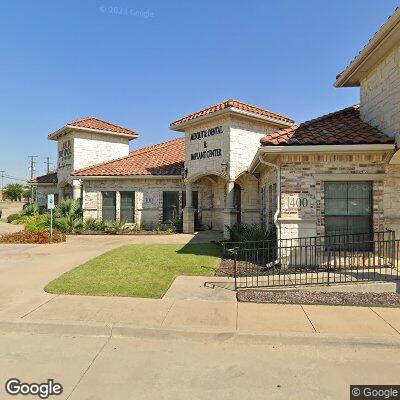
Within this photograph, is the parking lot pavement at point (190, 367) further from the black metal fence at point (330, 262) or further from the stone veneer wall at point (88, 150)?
the stone veneer wall at point (88, 150)

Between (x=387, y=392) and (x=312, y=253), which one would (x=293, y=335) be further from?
(x=312, y=253)

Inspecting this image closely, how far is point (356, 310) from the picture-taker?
6.20 meters

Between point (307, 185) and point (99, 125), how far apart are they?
1719cm

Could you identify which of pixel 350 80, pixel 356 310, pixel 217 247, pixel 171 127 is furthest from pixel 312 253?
pixel 171 127

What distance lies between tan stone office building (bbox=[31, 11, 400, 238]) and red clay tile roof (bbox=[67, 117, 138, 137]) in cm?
8

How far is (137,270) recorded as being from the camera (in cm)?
898

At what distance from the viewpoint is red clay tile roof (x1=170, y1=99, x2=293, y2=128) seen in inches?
560

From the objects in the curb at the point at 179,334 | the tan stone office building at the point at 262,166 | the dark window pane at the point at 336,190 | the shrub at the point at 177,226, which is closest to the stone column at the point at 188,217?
the tan stone office building at the point at 262,166

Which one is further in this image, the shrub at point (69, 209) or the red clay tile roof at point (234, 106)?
the shrub at point (69, 209)

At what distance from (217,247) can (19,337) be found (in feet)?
28.0

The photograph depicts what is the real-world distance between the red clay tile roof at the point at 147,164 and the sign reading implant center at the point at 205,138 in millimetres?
3169

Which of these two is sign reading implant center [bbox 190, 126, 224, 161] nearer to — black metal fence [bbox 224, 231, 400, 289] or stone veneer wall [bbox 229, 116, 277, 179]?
stone veneer wall [bbox 229, 116, 277, 179]

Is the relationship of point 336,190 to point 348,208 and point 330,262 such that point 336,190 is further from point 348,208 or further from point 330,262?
point 330,262

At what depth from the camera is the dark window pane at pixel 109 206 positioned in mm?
20047
